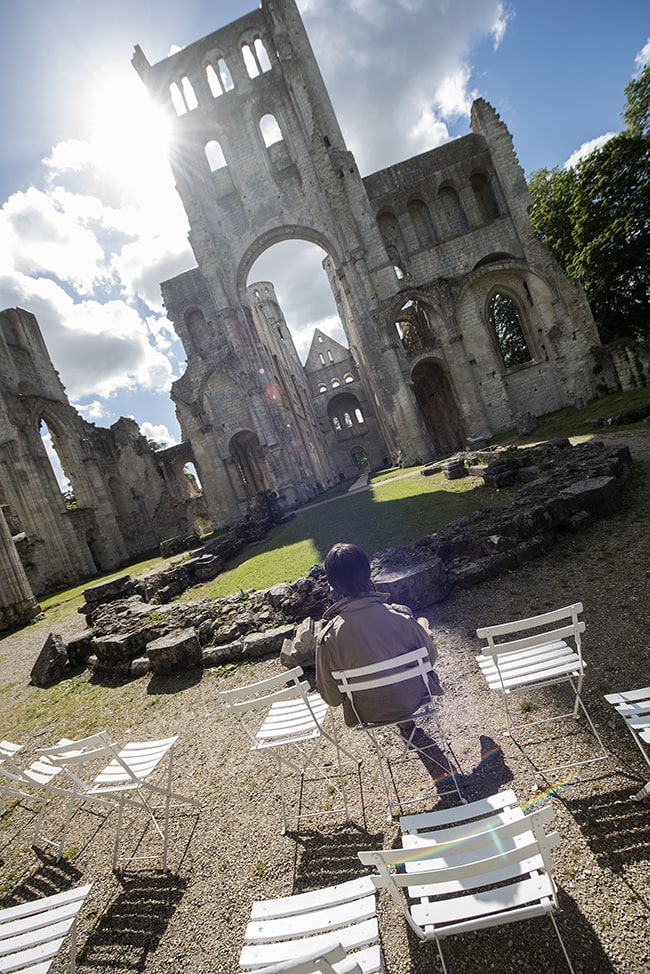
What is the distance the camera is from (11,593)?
48.1 feet

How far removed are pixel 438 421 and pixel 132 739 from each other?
93.2 ft

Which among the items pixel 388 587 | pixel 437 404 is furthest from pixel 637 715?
pixel 437 404

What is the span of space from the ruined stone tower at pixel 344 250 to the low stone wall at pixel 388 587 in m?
14.8

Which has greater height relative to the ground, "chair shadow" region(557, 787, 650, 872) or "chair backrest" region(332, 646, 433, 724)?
"chair backrest" region(332, 646, 433, 724)

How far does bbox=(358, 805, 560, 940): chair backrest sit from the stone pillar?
16.5 metres


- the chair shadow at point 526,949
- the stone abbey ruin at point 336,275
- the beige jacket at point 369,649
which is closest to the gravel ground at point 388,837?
the chair shadow at point 526,949

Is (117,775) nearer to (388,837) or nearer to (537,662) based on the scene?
(388,837)

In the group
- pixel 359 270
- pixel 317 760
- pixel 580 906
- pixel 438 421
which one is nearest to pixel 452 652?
pixel 317 760

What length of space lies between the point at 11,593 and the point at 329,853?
51.9ft

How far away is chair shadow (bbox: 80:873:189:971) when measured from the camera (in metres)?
2.37

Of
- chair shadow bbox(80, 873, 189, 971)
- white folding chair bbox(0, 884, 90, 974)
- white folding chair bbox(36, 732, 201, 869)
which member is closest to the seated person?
white folding chair bbox(36, 732, 201, 869)

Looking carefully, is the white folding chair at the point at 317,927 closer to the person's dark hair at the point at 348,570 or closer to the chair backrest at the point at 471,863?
the chair backrest at the point at 471,863

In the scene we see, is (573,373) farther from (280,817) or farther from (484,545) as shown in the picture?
(280,817)

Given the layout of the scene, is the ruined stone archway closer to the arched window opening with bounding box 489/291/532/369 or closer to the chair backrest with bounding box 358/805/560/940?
the arched window opening with bounding box 489/291/532/369
